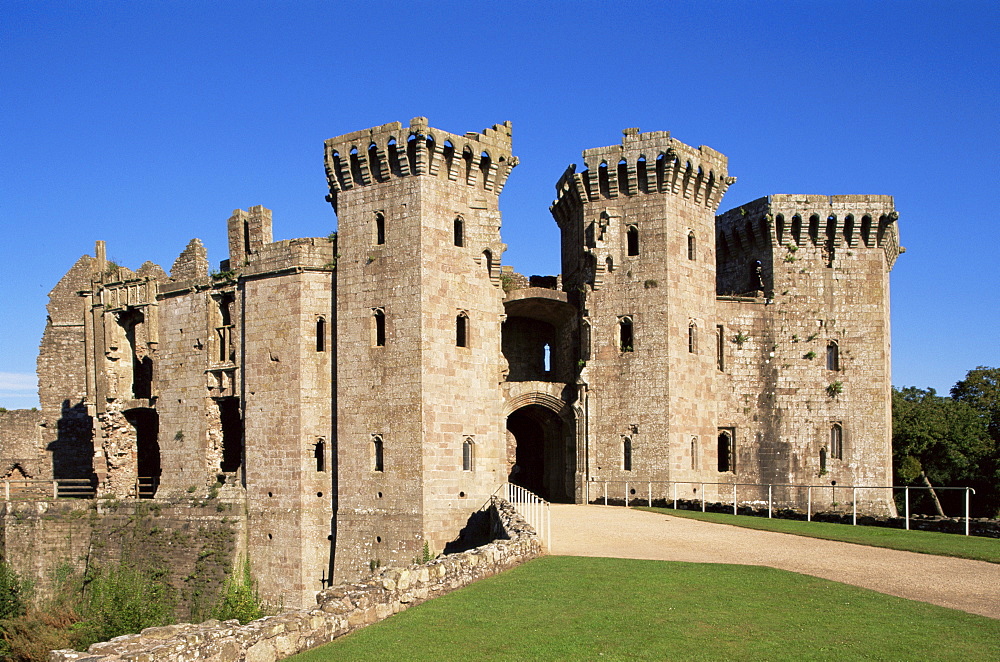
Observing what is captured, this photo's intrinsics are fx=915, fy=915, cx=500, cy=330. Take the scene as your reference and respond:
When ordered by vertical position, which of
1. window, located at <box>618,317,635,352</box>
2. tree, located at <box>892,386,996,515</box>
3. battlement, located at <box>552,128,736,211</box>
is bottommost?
tree, located at <box>892,386,996,515</box>

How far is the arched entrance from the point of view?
33.7 metres

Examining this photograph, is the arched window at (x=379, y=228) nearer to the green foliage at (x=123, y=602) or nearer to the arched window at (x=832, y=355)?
the green foliage at (x=123, y=602)

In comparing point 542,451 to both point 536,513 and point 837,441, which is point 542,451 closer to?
point 837,441

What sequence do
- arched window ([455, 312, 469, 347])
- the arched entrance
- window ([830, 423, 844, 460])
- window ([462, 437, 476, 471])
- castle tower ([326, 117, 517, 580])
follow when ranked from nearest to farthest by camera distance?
castle tower ([326, 117, 517, 580])
window ([462, 437, 476, 471])
arched window ([455, 312, 469, 347])
the arched entrance
window ([830, 423, 844, 460])

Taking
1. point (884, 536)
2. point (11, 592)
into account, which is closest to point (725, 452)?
point (884, 536)

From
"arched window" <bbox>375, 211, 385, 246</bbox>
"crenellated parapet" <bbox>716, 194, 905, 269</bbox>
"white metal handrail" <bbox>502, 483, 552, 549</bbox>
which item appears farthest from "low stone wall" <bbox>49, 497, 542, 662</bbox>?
"crenellated parapet" <bbox>716, 194, 905, 269</bbox>

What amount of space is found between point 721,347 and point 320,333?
15.1 meters

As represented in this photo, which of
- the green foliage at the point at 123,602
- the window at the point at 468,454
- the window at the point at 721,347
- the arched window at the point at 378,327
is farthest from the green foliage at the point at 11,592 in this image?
the window at the point at 721,347

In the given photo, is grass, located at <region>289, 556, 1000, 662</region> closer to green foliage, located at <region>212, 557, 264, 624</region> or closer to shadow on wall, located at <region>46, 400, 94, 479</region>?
green foliage, located at <region>212, 557, 264, 624</region>

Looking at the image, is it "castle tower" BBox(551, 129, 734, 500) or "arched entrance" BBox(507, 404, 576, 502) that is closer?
"castle tower" BBox(551, 129, 734, 500)

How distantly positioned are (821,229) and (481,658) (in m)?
29.5

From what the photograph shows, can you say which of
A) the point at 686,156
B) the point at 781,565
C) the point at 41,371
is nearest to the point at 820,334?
the point at 686,156

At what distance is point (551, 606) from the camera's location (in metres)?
13.7

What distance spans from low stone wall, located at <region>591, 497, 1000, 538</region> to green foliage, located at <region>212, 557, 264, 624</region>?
1202 centimetres
